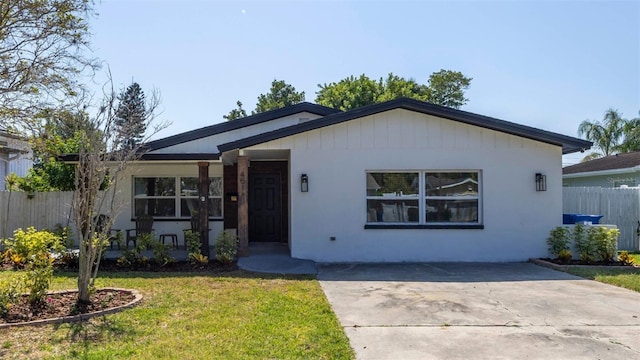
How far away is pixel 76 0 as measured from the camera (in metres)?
7.92

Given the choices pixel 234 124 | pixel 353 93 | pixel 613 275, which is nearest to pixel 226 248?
pixel 234 124

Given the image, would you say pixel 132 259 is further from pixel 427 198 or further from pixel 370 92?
pixel 370 92

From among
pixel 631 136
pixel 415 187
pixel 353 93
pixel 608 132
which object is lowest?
pixel 415 187

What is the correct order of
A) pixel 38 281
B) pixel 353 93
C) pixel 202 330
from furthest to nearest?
pixel 353 93 < pixel 38 281 < pixel 202 330

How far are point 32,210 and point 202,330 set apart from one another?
10442mm

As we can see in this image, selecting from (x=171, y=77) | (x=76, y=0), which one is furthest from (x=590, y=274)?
(x=76, y=0)

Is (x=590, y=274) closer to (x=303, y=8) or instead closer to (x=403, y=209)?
(x=403, y=209)

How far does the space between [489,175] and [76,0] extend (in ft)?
30.9

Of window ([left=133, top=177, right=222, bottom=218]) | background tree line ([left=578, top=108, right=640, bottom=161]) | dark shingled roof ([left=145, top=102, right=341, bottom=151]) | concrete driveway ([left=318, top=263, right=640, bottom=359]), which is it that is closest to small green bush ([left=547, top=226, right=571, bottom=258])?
concrete driveway ([left=318, top=263, right=640, bottom=359])

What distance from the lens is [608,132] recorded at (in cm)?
3350

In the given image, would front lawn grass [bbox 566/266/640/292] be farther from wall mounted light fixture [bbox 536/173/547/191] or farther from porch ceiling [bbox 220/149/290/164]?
porch ceiling [bbox 220/149/290/164]

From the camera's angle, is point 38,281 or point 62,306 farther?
point 62,306

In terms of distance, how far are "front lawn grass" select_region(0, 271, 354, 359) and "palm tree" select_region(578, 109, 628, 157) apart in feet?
115

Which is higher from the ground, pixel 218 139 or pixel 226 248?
pixel 218 139
